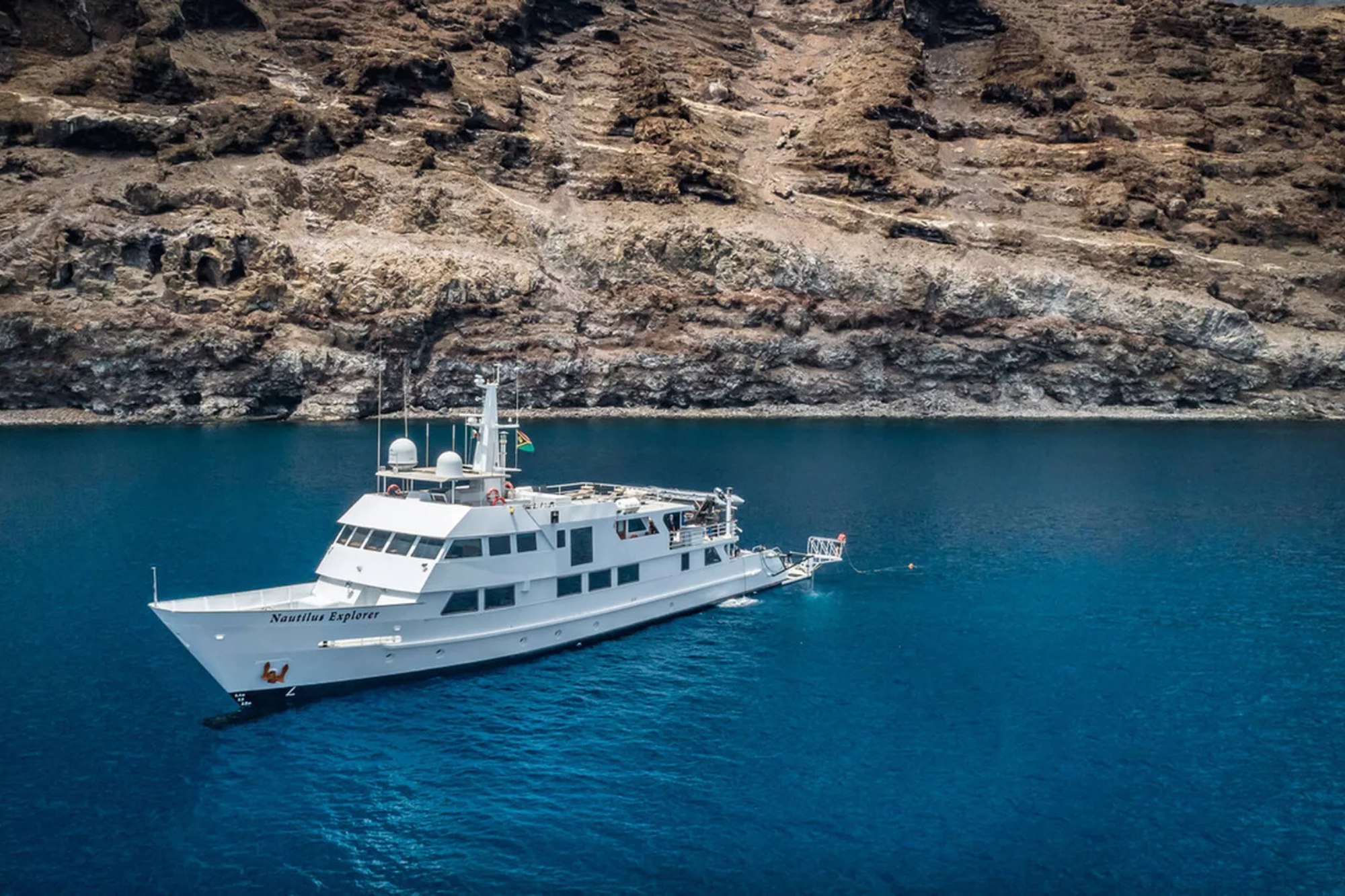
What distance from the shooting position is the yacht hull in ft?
102

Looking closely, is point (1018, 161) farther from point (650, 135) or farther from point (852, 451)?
point (852, 451)

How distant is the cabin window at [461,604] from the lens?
3547cm

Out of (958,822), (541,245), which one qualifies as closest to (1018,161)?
(541,245)

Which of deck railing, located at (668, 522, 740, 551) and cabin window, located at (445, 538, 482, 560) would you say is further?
deck railing, located at (668, 522, 740, 551)

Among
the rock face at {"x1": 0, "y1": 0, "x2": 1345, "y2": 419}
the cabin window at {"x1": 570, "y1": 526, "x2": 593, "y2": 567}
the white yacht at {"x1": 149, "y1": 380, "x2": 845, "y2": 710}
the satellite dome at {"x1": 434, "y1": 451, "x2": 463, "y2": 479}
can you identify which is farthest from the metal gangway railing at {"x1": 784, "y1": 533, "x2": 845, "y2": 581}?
the rock face at {"x1": 0, "y1": 0, "x2": 1345, "y2": 419}

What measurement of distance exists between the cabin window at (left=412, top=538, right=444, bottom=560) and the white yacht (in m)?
0.03

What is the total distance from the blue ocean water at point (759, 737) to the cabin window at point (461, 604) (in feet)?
7.66

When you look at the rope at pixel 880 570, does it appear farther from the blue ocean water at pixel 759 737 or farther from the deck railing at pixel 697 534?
the deck railing at pixel 697 534

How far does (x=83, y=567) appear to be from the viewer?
49.2 metres

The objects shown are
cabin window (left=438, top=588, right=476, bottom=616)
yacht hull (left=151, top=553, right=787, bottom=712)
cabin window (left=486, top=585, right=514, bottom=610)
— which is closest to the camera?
yacht hull (left=151, top=553, right=787, bottom=712)

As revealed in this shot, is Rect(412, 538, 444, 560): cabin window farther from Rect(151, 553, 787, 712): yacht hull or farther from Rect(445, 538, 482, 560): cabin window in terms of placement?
Rect(151, 553, 787, 712): yacht hull

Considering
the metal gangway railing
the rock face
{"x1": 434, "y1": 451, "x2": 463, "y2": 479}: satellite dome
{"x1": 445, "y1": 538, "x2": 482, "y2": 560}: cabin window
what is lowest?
the metal gangway railing

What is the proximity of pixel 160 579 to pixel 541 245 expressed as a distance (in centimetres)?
9589

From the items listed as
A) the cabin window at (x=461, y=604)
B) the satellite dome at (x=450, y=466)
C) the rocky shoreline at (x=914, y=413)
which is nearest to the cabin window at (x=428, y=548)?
the cabin window at (x=461, y=604)
